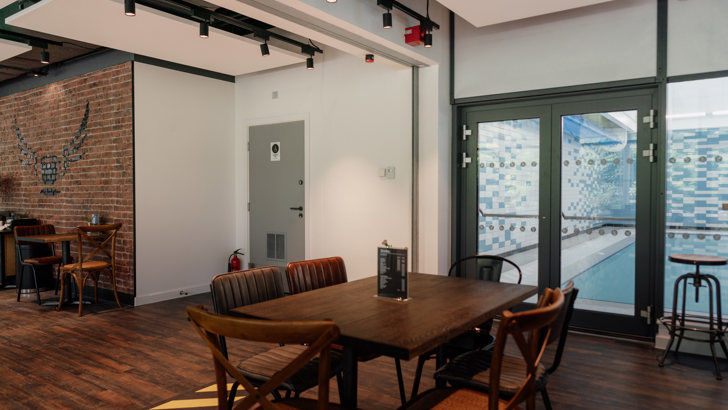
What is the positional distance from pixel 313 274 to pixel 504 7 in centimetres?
263

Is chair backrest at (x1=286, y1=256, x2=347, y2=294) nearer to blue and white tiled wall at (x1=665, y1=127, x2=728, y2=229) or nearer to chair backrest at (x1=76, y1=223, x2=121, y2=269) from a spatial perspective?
blue and white tiled wall at (x1=665, y1=127, x2=728, y2=229)

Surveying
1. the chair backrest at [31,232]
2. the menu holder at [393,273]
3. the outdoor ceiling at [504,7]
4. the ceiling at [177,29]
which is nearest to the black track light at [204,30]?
the ceiling at [177,29]

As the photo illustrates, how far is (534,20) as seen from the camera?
465 centimetres

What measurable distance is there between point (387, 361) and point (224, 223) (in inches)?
143

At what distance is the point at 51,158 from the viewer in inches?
268

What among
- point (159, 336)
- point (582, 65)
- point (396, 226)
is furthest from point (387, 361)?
point (582, 65)

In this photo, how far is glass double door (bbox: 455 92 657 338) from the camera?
14.1 ft

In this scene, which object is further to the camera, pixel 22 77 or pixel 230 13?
pixel 22 77

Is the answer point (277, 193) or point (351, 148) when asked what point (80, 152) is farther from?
point (351, 148)

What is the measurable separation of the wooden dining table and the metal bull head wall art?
16.6 feet

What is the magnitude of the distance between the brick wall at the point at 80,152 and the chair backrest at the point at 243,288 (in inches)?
138

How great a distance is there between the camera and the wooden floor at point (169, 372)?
3113 millimetres

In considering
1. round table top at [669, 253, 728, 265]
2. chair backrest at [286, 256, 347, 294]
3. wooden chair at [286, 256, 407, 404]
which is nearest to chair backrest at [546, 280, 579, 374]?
wooden chair at [286, 256, 407, 404]

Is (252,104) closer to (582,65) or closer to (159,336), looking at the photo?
(159,336)
